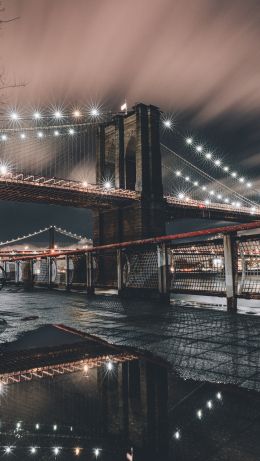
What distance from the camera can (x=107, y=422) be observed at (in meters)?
1.26

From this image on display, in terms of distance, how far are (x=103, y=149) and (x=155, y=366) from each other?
152ft

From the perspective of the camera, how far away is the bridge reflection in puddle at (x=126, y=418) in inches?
42.3

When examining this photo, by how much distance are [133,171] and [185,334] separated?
43655mm

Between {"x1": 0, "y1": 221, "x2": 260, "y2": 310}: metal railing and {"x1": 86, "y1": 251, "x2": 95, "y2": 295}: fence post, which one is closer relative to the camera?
{"x1": 0, "y1": 221, "x2": 260, "y2": 310}: metal railing

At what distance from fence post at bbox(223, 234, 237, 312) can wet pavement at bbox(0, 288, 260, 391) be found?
190mm

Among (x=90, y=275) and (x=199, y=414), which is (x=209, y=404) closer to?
(x=199, y=414)

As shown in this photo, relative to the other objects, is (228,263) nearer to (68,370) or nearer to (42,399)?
(68,370)

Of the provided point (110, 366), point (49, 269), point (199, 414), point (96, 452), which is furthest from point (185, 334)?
point (49, 269)

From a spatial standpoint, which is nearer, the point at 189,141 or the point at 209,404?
the point at 209,404

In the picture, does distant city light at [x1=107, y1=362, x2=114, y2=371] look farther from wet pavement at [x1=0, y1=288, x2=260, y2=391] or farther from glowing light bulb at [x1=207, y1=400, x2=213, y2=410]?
glowing light bulb at [x1=207, y1=400, x2=213, y2=410]

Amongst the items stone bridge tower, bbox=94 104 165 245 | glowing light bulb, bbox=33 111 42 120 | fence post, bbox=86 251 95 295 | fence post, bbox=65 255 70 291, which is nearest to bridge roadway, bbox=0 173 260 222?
stone bridge tower, bbox=94 104 165 245

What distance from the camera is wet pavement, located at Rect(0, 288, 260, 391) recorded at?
1949mm

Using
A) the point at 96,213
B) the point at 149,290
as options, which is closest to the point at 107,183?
the point at 96,213

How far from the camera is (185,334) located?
3.00 meters
